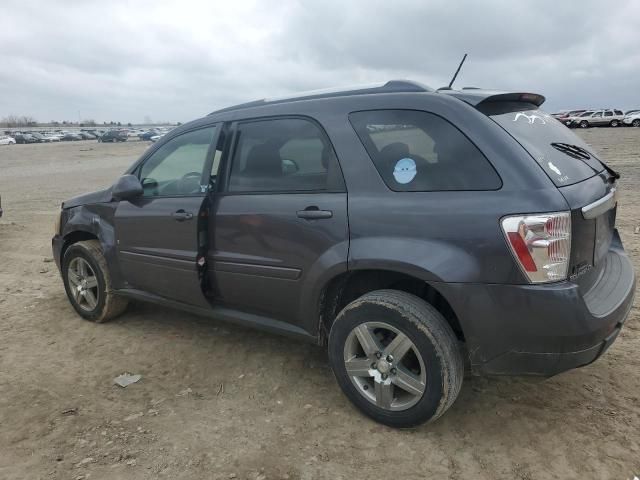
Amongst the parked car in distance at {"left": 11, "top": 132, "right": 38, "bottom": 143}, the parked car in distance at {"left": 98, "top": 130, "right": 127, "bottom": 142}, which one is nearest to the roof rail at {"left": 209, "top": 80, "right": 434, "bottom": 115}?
the parked car in distance at {"left": 98, "top": 130, "right": 127, "bottom": 142}

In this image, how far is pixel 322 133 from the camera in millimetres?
3078

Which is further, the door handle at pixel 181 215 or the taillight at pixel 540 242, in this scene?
the door handle at pixel 181 215

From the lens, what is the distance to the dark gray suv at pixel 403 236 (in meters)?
2.40

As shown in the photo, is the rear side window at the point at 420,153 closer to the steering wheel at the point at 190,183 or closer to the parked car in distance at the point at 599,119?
the steering wheel at the point at 190,183

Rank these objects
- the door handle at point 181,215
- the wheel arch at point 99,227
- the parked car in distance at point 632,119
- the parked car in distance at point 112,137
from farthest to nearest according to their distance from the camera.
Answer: the parked car in distance at point 112,137
the parked car in distance at point 632,119
the wheel arch at point 99,227
the door handle at point 181,215

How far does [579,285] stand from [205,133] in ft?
8.57

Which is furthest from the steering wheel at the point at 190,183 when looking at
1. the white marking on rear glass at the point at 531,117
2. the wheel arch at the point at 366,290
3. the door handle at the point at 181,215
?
the white marking on rear glass at the point at 531,117

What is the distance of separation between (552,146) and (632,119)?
1688 inches

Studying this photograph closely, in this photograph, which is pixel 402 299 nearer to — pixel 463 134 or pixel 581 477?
pixel 463 134

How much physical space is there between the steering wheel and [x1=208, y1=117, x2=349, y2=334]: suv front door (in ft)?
0.79

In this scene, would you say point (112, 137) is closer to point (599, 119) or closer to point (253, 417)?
point (599, 119)

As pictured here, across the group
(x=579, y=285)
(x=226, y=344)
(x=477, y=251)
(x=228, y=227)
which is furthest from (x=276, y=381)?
(x=579, y=285)

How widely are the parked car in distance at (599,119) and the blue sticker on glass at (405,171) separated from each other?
43.2 metres

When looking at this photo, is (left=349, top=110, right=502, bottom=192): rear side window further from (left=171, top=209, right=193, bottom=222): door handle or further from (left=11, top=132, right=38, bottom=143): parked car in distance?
(left=11, top=132, right=38, bottom=143): parked car in distance
